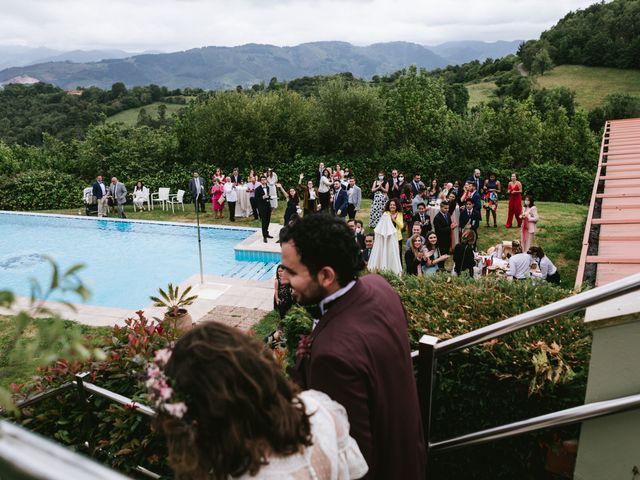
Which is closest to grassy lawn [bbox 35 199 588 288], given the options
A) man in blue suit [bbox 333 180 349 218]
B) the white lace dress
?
man in blue suit [bbox 333 180 349 218]

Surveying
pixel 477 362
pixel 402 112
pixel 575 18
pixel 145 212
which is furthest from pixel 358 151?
pixel 575 18

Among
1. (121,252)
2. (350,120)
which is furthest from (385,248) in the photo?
(350,120)

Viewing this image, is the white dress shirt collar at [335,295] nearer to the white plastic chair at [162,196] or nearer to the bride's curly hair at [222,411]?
the bride's curly hair at [222,411]

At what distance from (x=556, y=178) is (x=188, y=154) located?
18784mm

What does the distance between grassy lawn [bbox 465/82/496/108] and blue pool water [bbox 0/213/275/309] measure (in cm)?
6029

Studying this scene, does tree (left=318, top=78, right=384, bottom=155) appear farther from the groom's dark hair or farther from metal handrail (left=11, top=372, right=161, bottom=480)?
the groom's dark hair

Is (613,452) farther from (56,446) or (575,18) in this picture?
(575,18)

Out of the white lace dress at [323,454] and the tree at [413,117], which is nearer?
the white lace dress at [323,454]

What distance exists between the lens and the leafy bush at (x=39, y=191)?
23.4m

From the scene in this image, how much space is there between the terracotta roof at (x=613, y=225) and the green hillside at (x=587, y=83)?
6151 centimetres

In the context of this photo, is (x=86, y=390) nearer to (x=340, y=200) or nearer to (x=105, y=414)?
(x=105, y=414)

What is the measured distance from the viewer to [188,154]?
1099 inches

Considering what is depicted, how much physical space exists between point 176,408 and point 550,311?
1.73m

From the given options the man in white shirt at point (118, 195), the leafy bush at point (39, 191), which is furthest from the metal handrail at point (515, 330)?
the leafy bush at point (39, 191)
